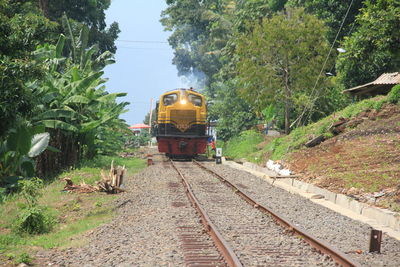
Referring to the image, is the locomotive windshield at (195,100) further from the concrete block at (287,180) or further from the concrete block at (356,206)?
the concrete block at (356,206)

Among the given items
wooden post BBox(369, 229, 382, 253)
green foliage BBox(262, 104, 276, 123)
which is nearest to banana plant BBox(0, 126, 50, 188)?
wooden post BBox(369, 229, 382, 253)

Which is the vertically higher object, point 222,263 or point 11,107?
point 11,107

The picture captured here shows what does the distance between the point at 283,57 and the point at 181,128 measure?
7.26m

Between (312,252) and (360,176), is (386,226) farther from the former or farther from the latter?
(360,176)

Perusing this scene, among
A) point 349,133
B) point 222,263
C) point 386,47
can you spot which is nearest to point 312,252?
point 222,263

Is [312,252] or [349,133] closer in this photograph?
[312,252]

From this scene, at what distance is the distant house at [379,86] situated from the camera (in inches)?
1039

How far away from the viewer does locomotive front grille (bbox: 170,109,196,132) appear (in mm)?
25500

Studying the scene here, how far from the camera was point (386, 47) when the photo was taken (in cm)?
1335

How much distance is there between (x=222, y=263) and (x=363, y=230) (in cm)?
388

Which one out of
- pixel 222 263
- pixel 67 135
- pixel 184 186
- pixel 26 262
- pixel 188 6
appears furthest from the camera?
pixel 188 6

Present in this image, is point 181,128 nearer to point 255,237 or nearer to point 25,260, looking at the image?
point 255,237

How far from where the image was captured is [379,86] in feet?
90.3

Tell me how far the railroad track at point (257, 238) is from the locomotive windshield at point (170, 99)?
47.0 feet
